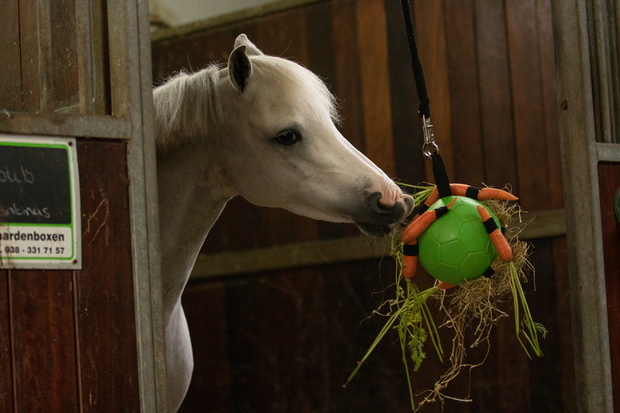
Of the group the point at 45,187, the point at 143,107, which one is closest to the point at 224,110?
the point at 143,107

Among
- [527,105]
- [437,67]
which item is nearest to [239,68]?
[437,67]

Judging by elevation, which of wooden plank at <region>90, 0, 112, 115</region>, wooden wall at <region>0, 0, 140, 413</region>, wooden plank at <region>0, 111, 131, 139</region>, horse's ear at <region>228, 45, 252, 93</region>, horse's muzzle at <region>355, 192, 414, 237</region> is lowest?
wooden wall at <region>0, 0, 140, 413</region>

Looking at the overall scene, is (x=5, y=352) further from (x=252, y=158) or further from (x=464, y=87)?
(x=464, y=87)

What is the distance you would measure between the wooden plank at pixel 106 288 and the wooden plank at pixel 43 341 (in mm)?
19

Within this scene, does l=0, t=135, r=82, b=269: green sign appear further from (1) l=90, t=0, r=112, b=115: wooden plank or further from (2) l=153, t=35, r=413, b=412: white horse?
(2) l=153, t=35, r=413, b=412: white horse

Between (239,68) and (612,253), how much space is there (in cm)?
94

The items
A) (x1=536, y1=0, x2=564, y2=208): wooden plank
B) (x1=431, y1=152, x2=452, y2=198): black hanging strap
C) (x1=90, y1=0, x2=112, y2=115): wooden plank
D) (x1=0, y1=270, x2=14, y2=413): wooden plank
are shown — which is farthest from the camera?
(x1=536, y1=0, x2=564, y2=208): wooden plank

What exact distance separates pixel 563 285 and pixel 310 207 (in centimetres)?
156

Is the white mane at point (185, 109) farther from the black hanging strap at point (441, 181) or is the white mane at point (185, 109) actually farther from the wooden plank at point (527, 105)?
the wooden plank at point (527, 105)

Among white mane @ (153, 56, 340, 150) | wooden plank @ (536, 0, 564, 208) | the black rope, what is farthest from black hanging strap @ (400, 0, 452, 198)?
wooden plank @ (536, 0, 564, 208)

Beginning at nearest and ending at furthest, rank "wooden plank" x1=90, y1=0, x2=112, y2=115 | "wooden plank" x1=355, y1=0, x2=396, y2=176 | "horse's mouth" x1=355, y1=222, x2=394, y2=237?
1. "wooden plank" x1=90, y1=0, x2=112, y2=115
2. "horse's mouth" x1=355, y1=222, x2=394, y2=237
3. "wooden plank" x1=355, y1=0, x2=396, y2=176

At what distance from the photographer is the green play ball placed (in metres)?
1.33

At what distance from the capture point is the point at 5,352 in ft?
3.08

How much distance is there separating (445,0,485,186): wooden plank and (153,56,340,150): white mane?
54.4 inches
